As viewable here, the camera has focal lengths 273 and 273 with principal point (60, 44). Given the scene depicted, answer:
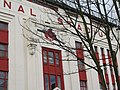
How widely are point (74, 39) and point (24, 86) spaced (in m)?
8.53

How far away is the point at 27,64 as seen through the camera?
71.5 feet

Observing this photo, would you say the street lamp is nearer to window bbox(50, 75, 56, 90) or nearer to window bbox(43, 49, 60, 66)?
window bbox(43, 49, 60, 66)

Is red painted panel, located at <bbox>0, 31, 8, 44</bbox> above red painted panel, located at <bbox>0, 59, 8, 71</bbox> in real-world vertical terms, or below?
above

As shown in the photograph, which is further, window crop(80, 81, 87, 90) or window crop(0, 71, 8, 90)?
window crop(80, 81, 87, 90)

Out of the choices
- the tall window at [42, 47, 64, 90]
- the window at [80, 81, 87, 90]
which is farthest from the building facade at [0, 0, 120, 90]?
the window at [80, 81, 87, 90]

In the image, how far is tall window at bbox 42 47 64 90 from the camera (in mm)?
23031

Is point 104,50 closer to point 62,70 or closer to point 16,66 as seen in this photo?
point 62,70

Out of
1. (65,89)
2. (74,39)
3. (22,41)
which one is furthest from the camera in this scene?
(74,39)

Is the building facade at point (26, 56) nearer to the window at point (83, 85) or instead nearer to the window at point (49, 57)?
the window at point (49, 57)

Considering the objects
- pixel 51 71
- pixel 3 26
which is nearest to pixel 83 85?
pixel 51 71

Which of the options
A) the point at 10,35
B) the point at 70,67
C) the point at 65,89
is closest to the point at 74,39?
the point at 70,67

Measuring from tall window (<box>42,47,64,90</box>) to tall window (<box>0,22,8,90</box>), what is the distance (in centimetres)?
364

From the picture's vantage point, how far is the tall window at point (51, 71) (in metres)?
23.0

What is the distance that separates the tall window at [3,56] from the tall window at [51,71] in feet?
11.9
